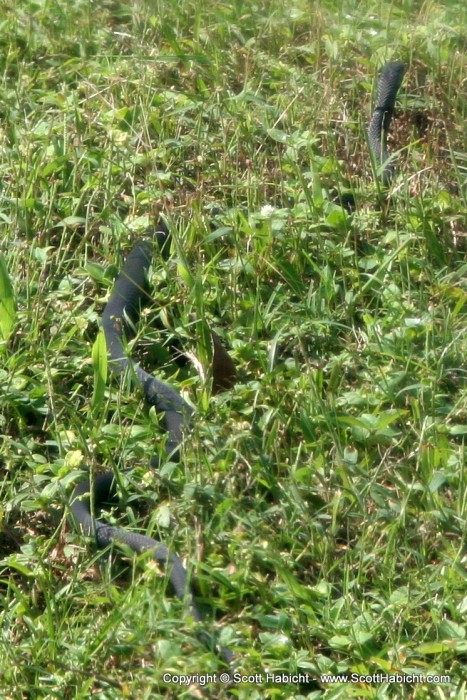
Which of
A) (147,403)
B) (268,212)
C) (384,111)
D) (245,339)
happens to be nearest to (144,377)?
(147,403)

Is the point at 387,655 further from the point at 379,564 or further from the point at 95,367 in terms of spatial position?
the point at 95,367

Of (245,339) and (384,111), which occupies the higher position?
(384,111)

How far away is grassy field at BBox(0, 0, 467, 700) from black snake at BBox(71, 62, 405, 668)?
42 mm

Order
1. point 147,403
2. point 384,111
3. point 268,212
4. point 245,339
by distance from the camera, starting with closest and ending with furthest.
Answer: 1. point 147,403
2. point 245,339
3. point 268,212
4. point 384,111

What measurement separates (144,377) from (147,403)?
0.26ft

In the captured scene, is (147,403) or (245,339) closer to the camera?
(147,403)

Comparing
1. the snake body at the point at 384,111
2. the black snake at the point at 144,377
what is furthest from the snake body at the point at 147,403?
the snake body at the point at 384,111

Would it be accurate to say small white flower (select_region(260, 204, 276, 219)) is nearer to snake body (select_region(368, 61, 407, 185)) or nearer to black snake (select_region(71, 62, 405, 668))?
black snake (select_region(71, 62, 405, 668))

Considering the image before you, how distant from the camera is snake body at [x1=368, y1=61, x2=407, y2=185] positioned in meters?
3.83

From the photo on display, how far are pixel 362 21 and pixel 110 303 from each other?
199 centimetres

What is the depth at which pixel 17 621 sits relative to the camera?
247 cm

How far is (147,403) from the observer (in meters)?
3.09

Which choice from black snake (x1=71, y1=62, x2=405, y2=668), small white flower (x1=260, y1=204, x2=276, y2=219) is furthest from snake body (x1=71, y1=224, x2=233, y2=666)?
small white flower (x1=260, y1=204, x2=276, y2=219)

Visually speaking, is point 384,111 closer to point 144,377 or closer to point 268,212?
point 268,212
